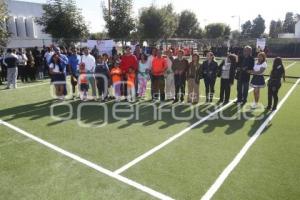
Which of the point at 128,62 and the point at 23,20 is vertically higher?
the point at 23,20

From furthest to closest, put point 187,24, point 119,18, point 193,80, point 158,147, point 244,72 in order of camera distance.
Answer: point 187,24
point 119,18
point 193,80
point 244,72
point 158,147

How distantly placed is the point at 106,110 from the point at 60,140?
3.09m

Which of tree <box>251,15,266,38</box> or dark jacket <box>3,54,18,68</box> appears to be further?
tree <box>251,15,266,38</box>

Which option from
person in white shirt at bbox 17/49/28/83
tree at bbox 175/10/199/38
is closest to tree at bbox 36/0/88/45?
person in white shirt at bbox 17/49/28/83

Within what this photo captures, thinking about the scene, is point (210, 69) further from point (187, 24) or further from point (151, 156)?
point (187, 24)

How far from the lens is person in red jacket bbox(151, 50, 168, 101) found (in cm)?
1139

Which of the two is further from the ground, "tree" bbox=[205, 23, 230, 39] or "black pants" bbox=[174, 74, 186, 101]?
"tree" bbox=[205, 23, 230, 39]

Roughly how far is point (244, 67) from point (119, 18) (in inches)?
914

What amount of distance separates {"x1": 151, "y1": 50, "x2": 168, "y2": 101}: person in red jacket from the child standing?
5.88 ft

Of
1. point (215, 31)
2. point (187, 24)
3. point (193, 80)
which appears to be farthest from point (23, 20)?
point (215, 31)

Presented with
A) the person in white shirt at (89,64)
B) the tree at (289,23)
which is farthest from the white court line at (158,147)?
the tree at (289,23)

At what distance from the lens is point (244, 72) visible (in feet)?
35.1

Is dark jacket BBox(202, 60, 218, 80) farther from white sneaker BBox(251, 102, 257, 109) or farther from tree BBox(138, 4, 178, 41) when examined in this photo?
tree BBox(138, 4, 178, 41)

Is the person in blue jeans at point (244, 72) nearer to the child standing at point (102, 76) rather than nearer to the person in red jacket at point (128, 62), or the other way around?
the person in red jacket at point (128, 62)
